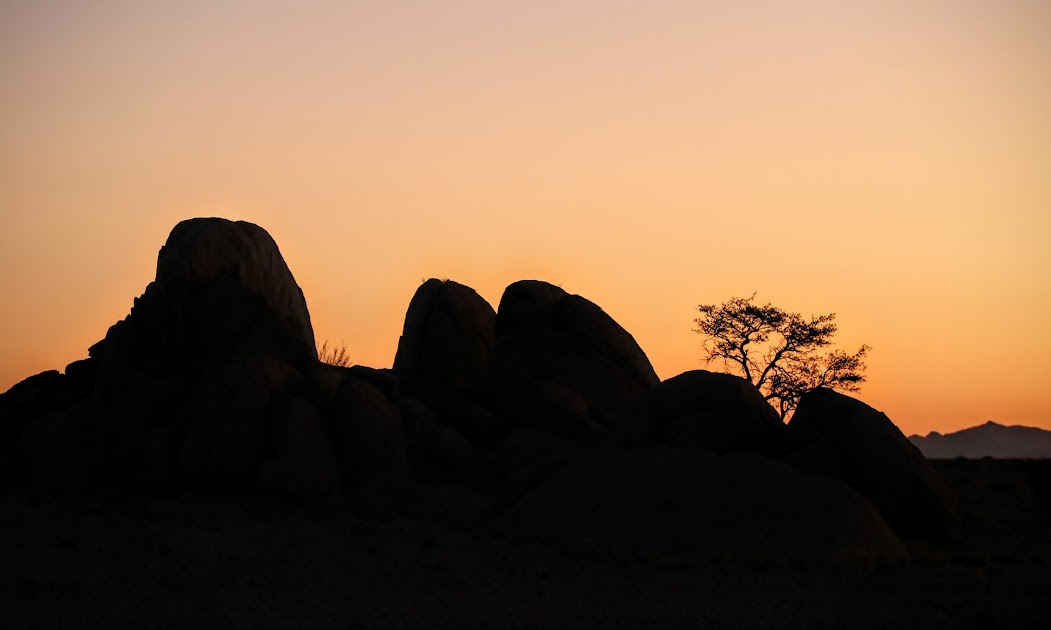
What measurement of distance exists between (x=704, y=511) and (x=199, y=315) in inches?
472

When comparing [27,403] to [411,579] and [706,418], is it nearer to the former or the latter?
[411,579]

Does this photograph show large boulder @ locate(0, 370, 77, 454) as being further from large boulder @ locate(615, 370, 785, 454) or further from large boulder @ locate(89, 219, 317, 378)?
large boulder @ locate(615, 370, 785, 454)

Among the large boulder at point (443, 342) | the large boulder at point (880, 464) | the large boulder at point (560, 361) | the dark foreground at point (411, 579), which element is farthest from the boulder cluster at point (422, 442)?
the large boulder at point (443, 342)

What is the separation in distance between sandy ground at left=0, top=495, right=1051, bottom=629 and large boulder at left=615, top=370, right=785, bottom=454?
4.26m

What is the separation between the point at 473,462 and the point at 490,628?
12.6 m

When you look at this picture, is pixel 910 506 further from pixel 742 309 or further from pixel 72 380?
pixel 742 309

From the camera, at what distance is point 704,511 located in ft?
60.3

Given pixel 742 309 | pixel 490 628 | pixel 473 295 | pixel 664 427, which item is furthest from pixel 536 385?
pixel 742 309

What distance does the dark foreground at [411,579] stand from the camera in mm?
13531

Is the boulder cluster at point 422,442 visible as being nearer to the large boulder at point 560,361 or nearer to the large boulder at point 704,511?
the large boulder at point 704,511

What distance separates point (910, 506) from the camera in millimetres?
20719

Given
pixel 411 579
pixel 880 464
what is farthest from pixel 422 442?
pixel 880 464

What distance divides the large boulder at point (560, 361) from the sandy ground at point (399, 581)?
28.5 ft

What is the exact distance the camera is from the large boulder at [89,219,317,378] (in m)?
24.5
